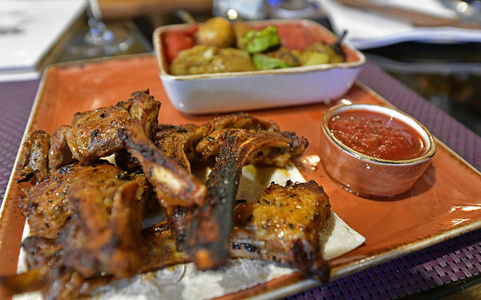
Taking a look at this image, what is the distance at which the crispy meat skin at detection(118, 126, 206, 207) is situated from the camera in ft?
4.61

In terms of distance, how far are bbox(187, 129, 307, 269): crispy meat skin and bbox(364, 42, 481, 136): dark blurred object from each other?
2.32 metres

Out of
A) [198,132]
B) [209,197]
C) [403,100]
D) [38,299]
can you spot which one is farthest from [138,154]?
[403,100]

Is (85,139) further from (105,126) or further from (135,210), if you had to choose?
(135,210)

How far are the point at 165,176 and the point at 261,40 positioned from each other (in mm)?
2003

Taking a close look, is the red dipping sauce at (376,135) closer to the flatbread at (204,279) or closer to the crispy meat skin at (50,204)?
the flatbread at (204,279)

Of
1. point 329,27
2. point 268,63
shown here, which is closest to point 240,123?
point 268,63

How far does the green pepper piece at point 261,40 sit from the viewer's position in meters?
2.99

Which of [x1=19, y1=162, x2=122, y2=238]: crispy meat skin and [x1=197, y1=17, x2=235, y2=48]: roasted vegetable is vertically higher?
[x1=197, y1=17, x2=235, y2=48]: roasted vegetable

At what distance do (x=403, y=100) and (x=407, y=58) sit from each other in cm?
155

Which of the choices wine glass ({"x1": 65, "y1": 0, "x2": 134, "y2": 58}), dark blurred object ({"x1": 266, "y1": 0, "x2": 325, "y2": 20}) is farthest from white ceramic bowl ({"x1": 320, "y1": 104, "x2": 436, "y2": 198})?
dark blurred object ({"x1": 266, "y1": 0, "x2": 325, "y2": 20})

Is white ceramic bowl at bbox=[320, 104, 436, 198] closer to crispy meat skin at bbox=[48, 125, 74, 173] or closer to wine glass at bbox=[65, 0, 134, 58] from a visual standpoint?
crispy meat skin at bbox=[48, 125, 74, 173]

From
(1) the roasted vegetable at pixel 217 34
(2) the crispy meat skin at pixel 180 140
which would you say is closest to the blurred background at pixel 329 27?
(1) the roasted vegetable at pixel 217 34

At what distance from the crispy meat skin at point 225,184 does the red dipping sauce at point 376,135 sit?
315 millimetres

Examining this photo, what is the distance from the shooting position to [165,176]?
1455 mm
